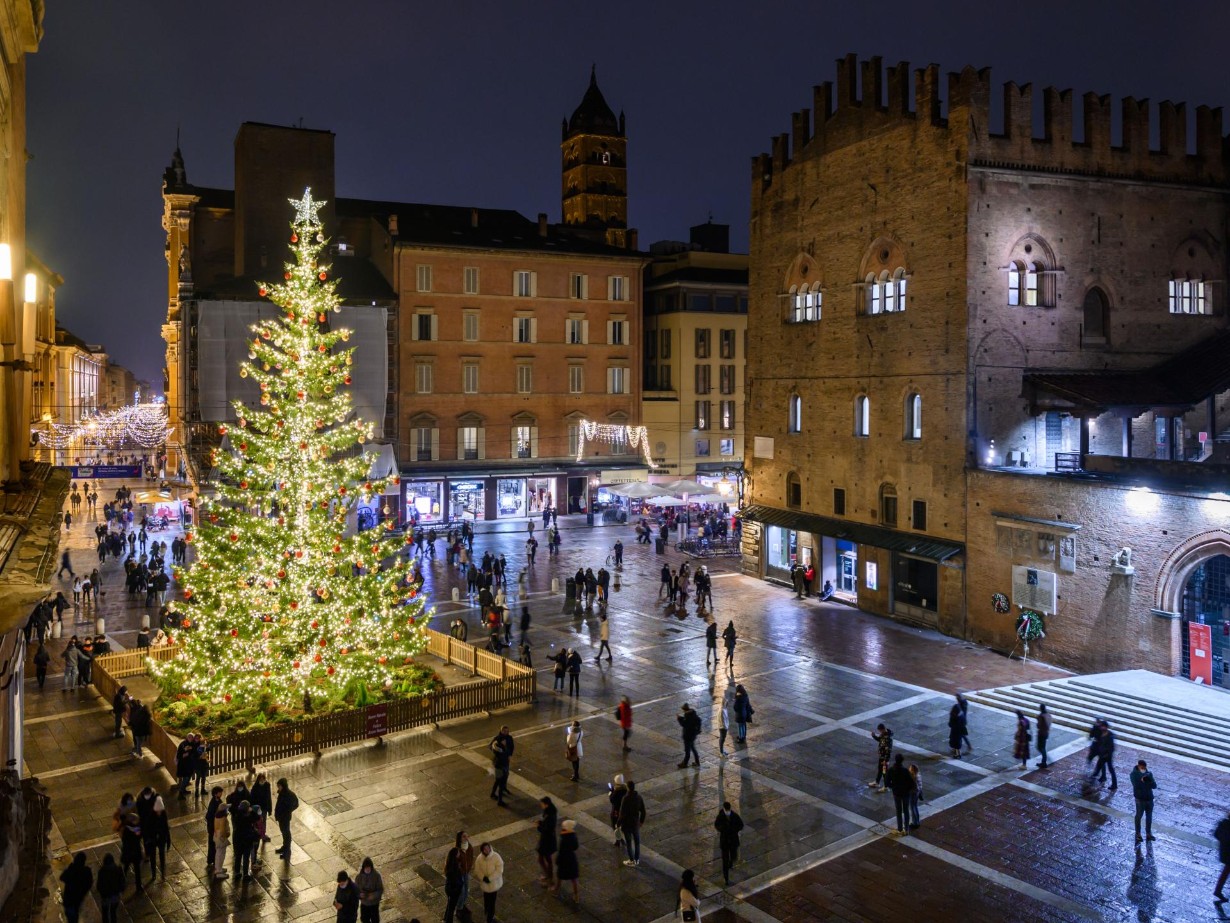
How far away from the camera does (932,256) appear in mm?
30797

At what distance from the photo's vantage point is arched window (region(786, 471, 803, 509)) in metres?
37.8

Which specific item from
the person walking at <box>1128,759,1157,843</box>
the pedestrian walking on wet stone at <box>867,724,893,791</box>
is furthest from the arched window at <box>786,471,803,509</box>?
the person walking at <box>1128,759,1157,843</box>

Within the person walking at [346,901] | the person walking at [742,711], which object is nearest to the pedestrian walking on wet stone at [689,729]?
the person walking at [742,711]

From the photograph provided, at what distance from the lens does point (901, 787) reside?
624 inches

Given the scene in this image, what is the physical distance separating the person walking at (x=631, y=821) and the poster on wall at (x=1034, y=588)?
16.0m

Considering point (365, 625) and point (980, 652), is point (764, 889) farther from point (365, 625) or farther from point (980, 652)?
point (980, 652)

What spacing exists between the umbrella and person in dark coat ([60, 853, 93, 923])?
36015 millimetres

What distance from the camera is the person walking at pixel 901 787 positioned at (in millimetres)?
15844

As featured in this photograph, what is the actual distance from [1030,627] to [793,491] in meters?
12.5

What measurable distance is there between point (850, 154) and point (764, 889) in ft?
88.2

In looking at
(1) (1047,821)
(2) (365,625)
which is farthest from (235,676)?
(1) (1047,821)

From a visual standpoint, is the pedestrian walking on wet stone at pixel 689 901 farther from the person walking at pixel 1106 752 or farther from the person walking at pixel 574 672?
the person walking at pixel 574 672

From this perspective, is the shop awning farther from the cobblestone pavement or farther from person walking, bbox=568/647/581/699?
person walking, bbox=568/647/581/699

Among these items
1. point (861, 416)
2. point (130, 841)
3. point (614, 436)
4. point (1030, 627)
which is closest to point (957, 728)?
point (1030, 627)
